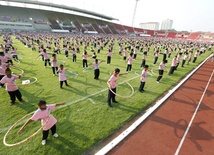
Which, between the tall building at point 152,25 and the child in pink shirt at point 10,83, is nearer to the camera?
the child in pink shirt at point 10,83

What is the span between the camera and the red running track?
5379 millimetres

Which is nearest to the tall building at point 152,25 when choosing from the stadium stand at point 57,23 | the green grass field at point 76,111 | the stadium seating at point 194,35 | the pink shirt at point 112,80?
the stadium stand at point 57,23

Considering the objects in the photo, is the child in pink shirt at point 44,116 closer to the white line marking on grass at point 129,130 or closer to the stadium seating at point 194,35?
the white line marking on grass at point 129,130

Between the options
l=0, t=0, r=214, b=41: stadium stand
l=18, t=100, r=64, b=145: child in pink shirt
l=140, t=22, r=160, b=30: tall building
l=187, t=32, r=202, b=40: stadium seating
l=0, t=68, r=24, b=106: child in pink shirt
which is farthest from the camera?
l=140, t=22, r=160, b=30: tall building

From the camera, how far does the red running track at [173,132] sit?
17.6 ft

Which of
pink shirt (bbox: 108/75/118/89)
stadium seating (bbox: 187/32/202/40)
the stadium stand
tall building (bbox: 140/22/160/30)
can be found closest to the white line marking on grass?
pink shirt (bbox: 108/75/118/89)

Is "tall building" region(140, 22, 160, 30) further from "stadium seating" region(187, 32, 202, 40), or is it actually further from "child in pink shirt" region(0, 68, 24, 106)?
"child in pink shirt" region(0, 68, 24, 106)

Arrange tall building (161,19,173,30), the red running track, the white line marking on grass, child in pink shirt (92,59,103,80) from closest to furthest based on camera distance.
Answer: the white line marking on grass, the red running track, child in pink shirt (92,59,103,80), tall building (161,19,173,30)

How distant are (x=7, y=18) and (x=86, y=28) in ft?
113

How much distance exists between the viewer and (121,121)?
6.68m

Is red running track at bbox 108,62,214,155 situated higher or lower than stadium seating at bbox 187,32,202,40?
lower

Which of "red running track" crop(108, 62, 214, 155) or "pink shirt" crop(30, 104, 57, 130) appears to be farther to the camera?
"red running track" crop(108, 62, 214, 155)

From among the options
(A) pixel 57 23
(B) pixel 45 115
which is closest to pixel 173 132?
(B) pixel 45 115

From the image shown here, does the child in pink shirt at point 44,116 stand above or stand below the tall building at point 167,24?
below
